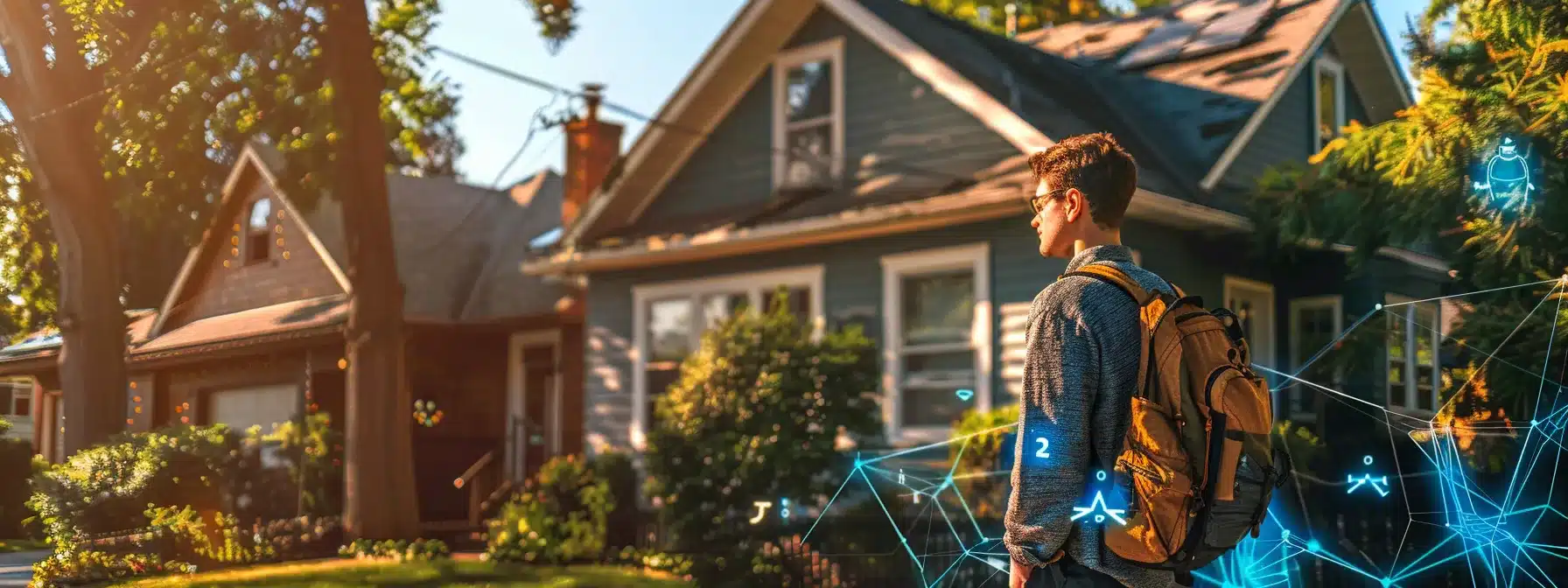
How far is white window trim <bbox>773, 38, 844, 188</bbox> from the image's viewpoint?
49.3 ft

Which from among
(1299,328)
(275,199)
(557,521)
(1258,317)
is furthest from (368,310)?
(1299,328)

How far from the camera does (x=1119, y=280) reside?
3.54 m

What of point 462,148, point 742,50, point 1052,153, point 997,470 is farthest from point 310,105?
point 462,148

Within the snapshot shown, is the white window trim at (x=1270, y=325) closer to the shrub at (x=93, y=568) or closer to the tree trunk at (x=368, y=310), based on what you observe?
the tree trunk at (x=368, y=310)

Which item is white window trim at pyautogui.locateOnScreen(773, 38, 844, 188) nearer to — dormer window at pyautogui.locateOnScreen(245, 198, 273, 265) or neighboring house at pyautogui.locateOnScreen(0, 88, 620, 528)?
neighboring house at pyautogui.locateOnScreen(0, 88, 620, 528)

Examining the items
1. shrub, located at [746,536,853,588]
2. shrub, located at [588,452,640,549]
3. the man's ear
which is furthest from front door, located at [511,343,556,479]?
the man's ear

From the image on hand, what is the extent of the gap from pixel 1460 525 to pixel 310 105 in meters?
10.6

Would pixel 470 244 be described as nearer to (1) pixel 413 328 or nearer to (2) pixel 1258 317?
(1) pixel 413 328

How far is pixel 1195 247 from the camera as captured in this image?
1377 centimetres

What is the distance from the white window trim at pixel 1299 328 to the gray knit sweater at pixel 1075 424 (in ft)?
36.0

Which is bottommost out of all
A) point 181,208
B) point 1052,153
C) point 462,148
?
point 1052,153

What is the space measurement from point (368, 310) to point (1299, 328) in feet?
29.7

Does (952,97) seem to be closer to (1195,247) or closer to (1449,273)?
(1195,247)

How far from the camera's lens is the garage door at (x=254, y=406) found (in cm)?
1196
